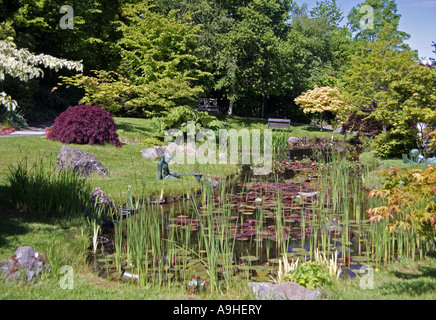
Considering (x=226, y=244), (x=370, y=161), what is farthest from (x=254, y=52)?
(x=226, y=244)

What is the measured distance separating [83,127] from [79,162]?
3409mm

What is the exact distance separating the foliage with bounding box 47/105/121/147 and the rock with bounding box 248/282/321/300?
9432 mm

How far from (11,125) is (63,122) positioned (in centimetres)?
432

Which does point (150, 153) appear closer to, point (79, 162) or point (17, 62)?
point (79, 162)

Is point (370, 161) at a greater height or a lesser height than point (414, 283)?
greater

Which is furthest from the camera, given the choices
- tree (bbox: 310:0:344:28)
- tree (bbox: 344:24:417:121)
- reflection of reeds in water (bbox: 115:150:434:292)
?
tree (bbox: 310:0:344:28)

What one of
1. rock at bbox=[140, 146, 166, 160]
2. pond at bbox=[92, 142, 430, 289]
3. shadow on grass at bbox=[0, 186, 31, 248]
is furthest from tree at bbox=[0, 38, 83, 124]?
rock at bbox=[140, 146, 166, 160]

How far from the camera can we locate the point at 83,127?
1230 cm

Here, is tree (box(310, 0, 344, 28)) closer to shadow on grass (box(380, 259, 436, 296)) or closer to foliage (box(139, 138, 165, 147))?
foliage (box(139, 138, 165, 147))

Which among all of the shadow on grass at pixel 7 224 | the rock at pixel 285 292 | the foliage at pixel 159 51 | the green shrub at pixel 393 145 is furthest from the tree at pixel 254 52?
the rock at pixel 285 292

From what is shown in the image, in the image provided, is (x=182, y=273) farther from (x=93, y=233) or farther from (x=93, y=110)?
(x=93, y=110)

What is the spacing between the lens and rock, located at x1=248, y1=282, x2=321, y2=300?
157 inches

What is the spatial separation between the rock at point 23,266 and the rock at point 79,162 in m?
4.47
